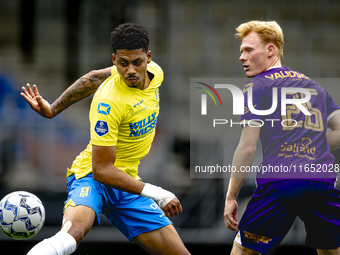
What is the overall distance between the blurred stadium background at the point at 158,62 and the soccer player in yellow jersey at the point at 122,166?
3.15 m

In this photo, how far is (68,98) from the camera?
398 cm

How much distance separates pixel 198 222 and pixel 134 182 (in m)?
3.60

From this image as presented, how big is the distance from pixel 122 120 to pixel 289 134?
47.4 inches

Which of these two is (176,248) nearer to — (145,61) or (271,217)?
(271,217)

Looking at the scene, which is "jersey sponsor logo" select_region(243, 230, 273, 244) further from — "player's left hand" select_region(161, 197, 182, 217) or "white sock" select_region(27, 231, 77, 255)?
"white sock" select_region(27, 231, 77, 255)

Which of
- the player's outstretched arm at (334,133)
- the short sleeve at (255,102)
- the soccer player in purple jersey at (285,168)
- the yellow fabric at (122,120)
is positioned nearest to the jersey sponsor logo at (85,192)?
the yellow fabric at (122,120)

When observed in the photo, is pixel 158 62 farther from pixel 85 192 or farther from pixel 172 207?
pixel 172 207

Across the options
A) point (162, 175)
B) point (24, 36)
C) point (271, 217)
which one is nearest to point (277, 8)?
point (162, 175)

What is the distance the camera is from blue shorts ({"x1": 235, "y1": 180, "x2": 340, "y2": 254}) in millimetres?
3139

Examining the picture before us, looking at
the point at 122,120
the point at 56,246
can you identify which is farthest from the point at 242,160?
the point at 56,246

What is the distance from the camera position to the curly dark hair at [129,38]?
3.39 m

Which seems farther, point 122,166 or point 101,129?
point 122,166

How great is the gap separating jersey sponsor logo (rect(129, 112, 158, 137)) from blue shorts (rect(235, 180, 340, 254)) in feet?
3.27

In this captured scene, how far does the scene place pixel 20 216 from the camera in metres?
3.74
